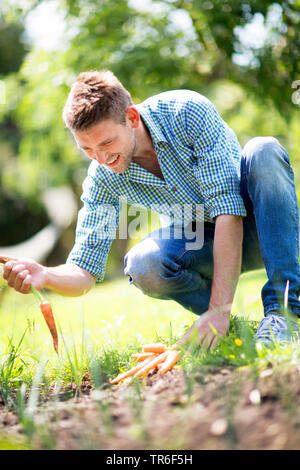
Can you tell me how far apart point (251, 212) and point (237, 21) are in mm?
2781

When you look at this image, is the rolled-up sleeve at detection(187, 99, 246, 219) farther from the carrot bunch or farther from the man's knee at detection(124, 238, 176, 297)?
the carrot bunch

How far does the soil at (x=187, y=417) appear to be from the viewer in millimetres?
1036

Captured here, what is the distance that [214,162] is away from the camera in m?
1.88

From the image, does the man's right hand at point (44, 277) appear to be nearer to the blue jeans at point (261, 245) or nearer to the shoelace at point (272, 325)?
the blue jeans at point (261, 245)

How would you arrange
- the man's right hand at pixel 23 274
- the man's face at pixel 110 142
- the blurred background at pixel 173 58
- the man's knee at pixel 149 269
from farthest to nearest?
the blurred background at pixel 173 58 < the man's knee at pixel 149 269 < the man's face at pixel 110 142 < the man's right hand at pixel 23 274

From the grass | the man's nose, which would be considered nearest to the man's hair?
the man's nose

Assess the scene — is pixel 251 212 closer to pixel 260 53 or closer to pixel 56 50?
pixel 260 53

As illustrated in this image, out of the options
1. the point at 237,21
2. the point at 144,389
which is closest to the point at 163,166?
the point at 144,389

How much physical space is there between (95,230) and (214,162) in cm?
61

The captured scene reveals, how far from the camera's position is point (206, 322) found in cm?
171

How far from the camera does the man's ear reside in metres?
1.97

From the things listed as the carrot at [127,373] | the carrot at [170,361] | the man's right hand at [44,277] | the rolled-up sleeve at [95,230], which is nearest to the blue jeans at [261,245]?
the rolled-up sleeve at [95,230]

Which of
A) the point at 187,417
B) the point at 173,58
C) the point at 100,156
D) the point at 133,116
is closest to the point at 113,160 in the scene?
the point at 100,156

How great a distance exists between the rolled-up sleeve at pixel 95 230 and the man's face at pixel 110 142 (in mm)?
207
